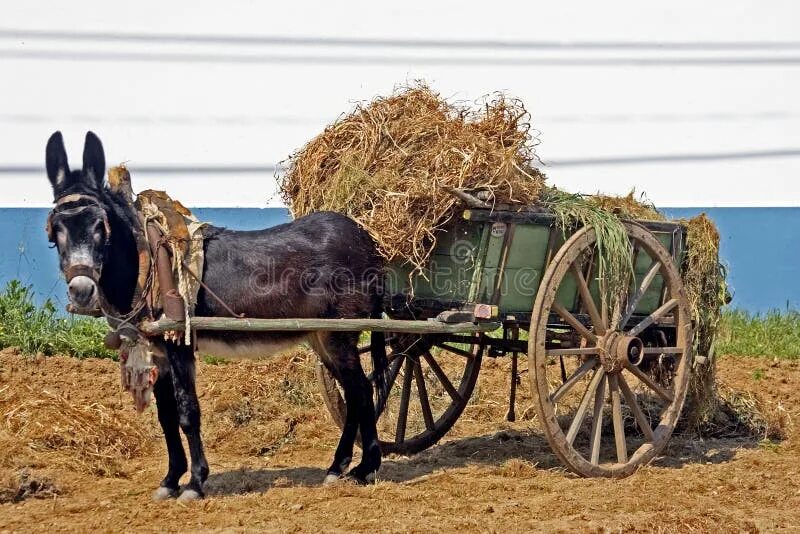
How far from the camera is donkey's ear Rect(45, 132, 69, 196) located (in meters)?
5.61

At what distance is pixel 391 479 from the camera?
6488mm

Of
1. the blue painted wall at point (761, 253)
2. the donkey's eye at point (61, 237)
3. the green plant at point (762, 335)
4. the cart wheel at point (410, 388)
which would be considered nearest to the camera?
the donkey's eye at point (61, 237)

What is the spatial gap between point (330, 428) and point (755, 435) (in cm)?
311

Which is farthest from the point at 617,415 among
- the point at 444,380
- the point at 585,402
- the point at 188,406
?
the point at 188,406

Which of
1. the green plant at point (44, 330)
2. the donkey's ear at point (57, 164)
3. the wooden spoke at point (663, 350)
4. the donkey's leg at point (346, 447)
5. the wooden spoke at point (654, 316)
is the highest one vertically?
the donkey's ear at point (57, 164)

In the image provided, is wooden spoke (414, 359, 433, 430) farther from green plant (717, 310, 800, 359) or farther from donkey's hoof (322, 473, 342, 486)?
green plant (717, 310, 800, 359)

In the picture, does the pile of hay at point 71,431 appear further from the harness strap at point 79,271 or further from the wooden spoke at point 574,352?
the wooden spoke at point 574,352

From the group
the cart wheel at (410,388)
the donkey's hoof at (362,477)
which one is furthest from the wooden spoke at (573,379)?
the donkey's hoof at (362,477)

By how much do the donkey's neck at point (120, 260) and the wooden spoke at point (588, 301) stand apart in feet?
8.20

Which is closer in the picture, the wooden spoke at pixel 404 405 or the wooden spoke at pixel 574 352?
the wooden spoke at pixel 574 352

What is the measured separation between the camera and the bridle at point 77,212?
17.7 ft

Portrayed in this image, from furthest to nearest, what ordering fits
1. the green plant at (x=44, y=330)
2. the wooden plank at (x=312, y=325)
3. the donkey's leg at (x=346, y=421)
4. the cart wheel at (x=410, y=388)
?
the green plant at (x=44, y=330), the cart wheel at (x=410, y=388), the donkey's leg at (x=346, y=421), the wooden plank at (x=312, y=325)

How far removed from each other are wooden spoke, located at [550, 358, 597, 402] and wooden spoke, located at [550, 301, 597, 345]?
0.41ft

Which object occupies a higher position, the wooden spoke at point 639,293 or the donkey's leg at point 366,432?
the wooden spoke at point 639,293
